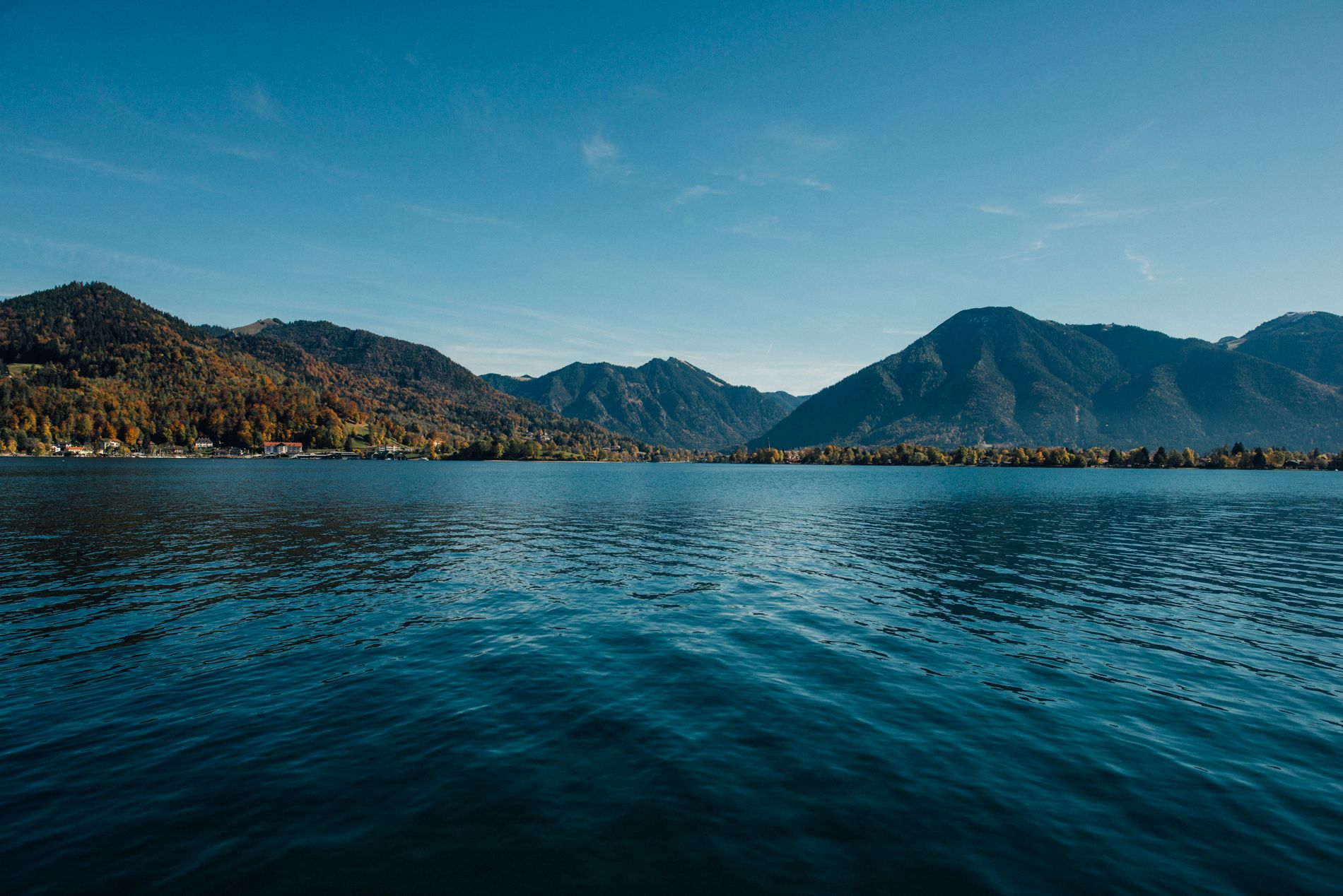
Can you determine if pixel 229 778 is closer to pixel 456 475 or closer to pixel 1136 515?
pixel 1136 515

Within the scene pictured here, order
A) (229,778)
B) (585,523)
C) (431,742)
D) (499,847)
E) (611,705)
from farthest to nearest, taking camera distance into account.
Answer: (585,523) → (611,705) → (431,742) → (229,778) → (499,847)

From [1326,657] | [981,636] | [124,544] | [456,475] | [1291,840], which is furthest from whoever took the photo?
[456,475]

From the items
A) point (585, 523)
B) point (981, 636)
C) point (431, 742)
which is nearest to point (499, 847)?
point (431, 742)

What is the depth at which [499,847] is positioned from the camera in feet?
39.3

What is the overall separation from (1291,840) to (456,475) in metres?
189

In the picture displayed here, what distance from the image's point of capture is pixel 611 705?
19.3 metres

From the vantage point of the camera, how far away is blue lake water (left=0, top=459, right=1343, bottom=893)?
38.8ft

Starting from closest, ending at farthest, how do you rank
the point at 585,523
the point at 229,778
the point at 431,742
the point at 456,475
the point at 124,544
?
the point at 229,778
the point at 431,742
the point at 124,544
the point at 585,523
the point at 456,475

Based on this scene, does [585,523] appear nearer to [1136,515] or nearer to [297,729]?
[297,729]

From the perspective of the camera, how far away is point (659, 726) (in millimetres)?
17859

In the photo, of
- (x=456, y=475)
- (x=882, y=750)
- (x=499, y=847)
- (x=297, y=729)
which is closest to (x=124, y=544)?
(x=297, y=729)

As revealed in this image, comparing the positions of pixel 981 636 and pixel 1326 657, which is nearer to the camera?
pixel 1326 657

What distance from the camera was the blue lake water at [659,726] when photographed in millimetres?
11836

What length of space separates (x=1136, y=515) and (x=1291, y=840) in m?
91.5
